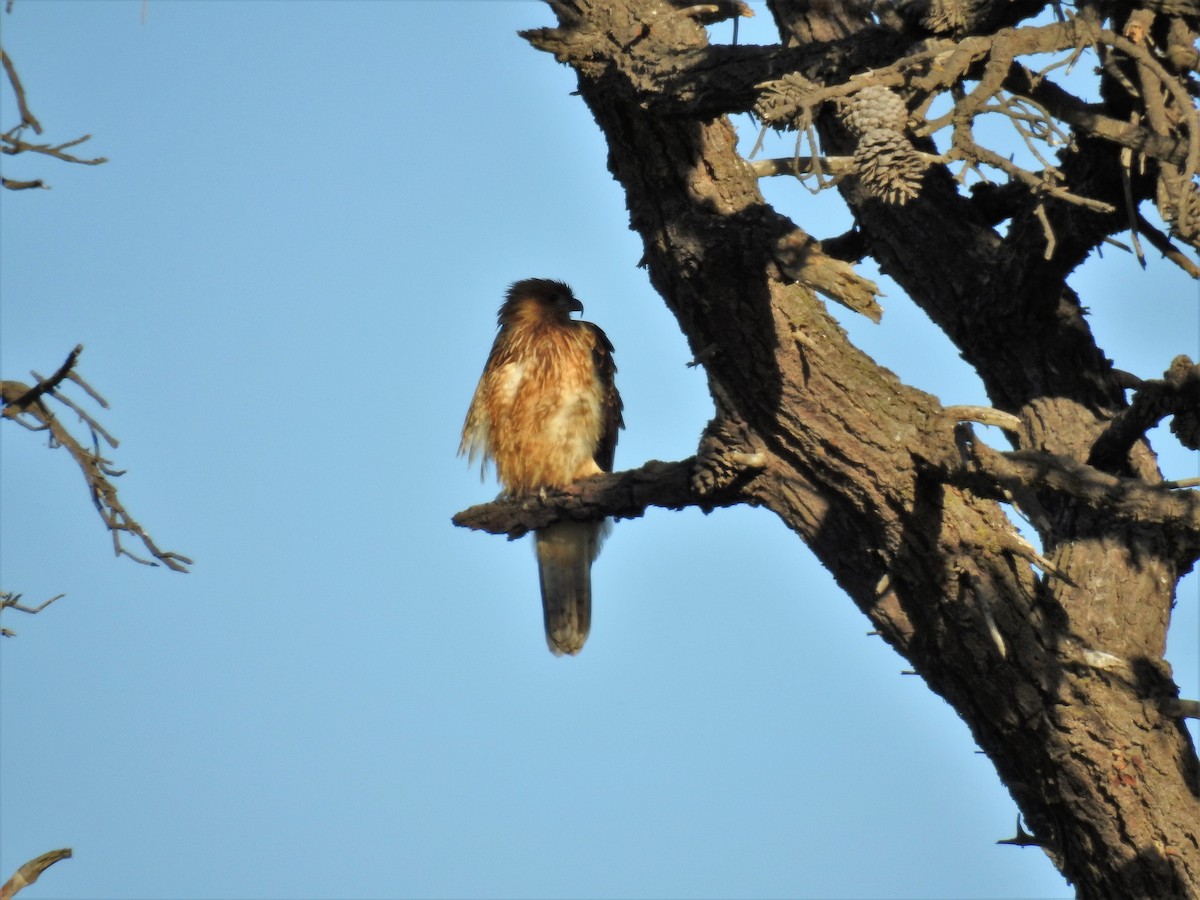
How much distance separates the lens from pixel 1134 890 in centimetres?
366

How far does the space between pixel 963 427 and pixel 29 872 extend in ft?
8.25

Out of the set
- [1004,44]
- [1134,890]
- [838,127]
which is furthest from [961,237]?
[1134,890]

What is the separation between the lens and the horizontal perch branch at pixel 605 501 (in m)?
4.12

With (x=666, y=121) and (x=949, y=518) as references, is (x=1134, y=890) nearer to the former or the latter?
(x=949, y=518)

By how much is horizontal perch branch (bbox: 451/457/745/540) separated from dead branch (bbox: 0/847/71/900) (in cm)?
207

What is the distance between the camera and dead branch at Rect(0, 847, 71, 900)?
8.97ft

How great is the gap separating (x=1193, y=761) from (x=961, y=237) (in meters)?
2.10

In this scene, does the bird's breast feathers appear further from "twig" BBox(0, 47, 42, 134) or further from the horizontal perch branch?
"twig" BBox(0, 47, 42, 134)

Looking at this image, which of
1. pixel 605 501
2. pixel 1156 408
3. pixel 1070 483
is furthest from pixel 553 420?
Answer: pixel 1070 483

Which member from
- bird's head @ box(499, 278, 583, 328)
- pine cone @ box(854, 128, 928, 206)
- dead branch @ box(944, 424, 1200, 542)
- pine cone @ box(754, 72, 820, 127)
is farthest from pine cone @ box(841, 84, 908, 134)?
bird's head @ box(499, 278, 583, 328)

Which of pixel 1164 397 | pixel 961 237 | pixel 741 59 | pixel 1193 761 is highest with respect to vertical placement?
pixel 961 237

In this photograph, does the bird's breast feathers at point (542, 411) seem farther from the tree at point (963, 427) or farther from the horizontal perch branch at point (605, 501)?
the tree at point (963, 427)

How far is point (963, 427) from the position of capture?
135 inches

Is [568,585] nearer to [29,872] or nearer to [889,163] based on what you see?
[29,872]
